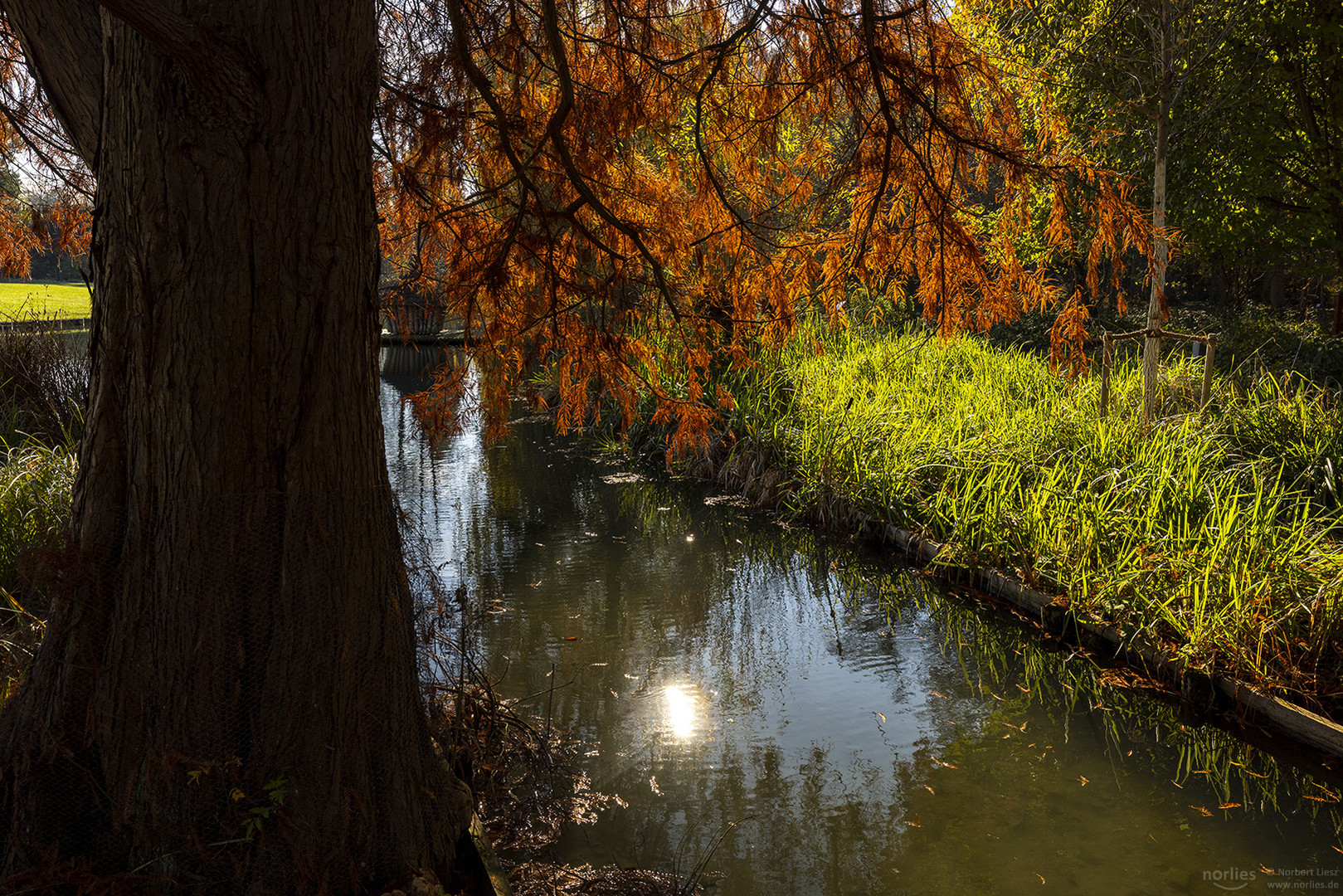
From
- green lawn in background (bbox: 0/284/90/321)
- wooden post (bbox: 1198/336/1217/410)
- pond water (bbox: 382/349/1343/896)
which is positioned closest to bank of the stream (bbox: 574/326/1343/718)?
wooden post (bbox: 1198/336/1217/410)

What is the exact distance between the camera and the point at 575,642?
4461 mm

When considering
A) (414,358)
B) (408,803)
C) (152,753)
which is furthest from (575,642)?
(414,358)

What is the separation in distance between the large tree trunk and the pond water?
4.05 ft

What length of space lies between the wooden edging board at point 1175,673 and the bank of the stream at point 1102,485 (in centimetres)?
6

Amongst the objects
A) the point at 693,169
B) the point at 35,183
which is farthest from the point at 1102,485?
the point at 35,183

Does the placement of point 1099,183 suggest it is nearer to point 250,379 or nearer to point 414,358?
point 250,379

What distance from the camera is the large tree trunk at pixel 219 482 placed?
1.78m

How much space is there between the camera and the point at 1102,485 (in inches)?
197

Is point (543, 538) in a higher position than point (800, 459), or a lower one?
lower

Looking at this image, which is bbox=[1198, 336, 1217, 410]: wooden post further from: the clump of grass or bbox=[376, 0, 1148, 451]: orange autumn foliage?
the clump of grass

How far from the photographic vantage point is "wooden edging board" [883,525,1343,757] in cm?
319

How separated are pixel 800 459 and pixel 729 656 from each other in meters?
2.87

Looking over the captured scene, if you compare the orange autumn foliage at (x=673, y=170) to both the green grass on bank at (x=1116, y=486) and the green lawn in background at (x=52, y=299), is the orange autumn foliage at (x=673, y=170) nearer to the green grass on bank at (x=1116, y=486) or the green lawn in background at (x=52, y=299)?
the green grass on bank at (x=1116, y=486)

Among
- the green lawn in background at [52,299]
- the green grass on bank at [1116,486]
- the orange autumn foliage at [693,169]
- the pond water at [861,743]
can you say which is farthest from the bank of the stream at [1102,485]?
the green lawn in background at [52,299]
